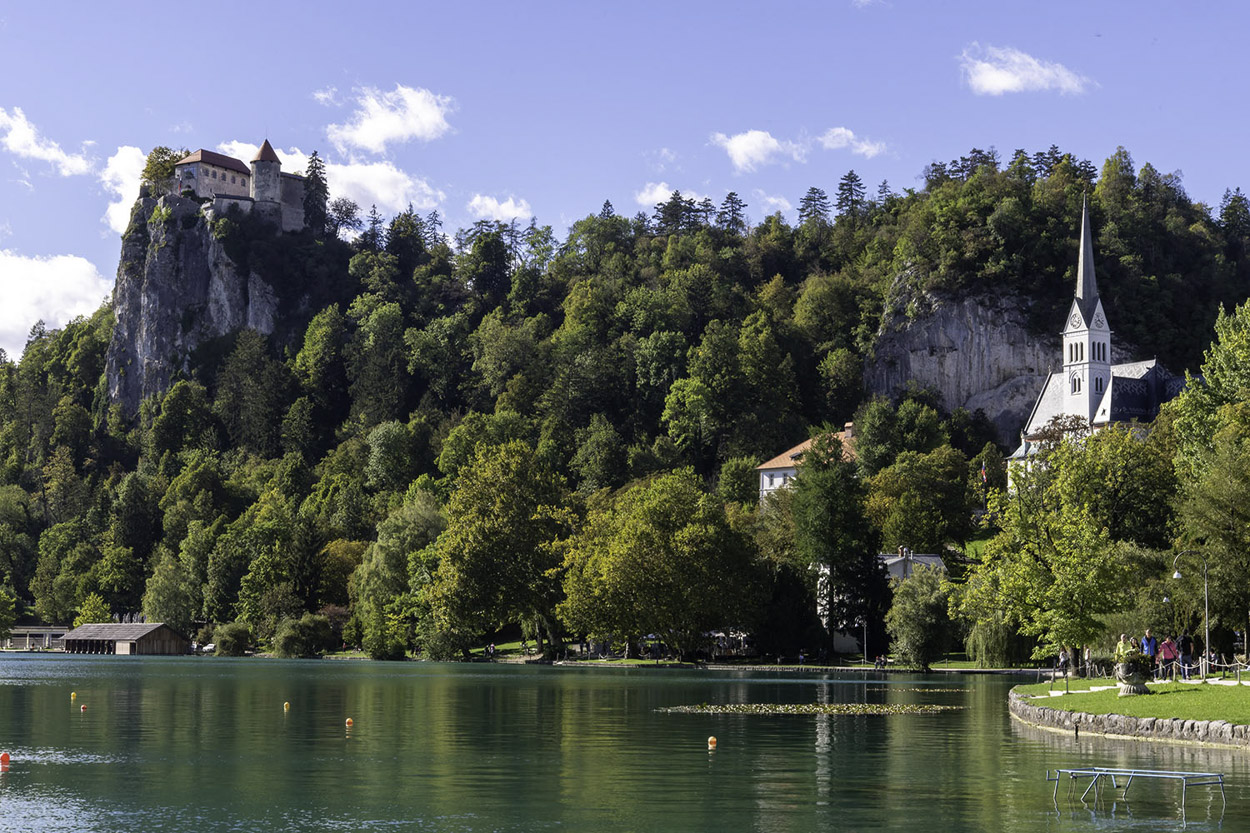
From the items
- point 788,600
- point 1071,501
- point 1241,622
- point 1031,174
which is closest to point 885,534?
point 788,600

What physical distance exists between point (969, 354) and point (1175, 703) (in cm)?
13476

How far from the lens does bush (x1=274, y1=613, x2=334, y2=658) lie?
4943 inches

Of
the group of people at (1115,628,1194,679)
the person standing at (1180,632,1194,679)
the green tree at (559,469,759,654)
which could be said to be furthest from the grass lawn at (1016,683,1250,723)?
the green tree at (559,469,759,654)

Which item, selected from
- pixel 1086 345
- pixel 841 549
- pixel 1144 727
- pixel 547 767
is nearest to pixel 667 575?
pixel 841 549

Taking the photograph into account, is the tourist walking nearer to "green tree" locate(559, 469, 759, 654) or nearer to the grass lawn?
the grass lawn

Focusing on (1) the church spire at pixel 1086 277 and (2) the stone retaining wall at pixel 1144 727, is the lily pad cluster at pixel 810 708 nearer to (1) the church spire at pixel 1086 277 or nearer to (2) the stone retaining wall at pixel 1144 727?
(2) the stone retaining wall at pixel 1144 727

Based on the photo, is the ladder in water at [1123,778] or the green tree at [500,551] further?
the green tree at [500,551]

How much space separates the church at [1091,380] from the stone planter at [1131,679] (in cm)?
10140

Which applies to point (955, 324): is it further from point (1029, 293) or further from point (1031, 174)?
point (1031, 174)

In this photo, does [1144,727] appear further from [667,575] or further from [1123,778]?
[667,575]

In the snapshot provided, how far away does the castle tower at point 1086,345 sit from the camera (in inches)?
6019

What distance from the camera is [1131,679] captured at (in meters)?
44.2

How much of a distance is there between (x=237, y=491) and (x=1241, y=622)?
153 meters

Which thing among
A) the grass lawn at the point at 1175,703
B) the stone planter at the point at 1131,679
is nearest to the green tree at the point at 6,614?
the grass lawn at the point at 1175,703
